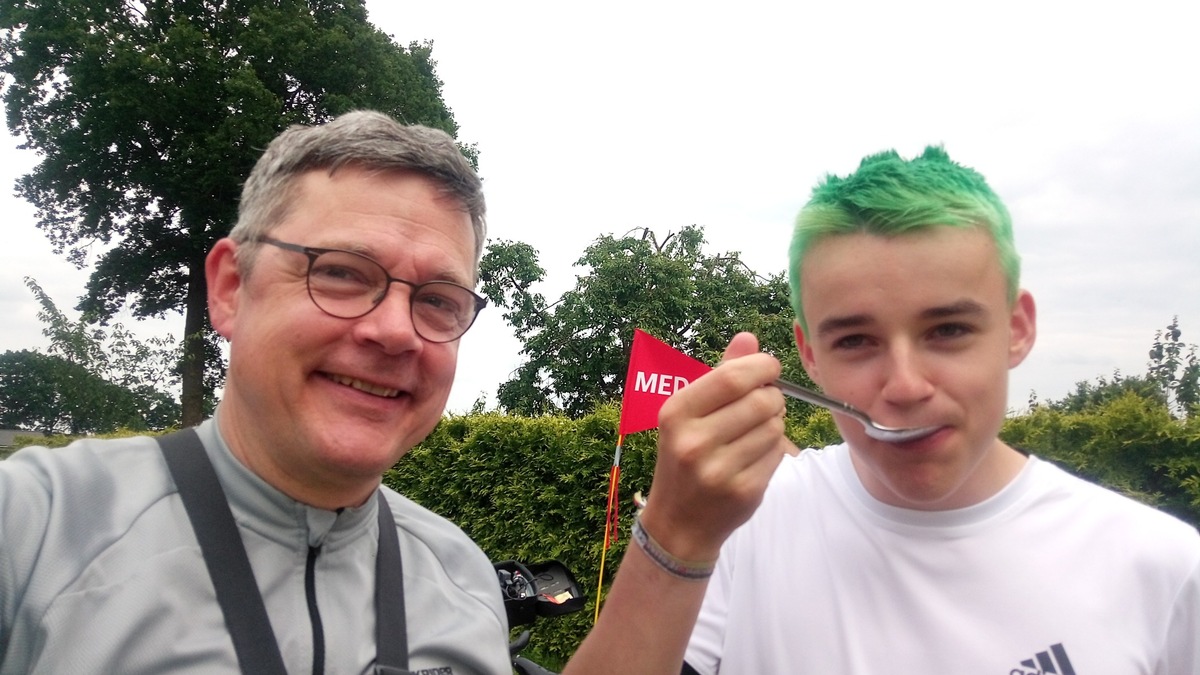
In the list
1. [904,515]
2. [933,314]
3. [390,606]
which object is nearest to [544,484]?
[390,606]

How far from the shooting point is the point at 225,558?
4.67ft

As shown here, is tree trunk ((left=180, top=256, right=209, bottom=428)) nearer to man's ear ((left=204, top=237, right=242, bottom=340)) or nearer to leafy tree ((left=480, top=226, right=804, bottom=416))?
leafy tree ((left=480, top=226, right=804, bottom=416))

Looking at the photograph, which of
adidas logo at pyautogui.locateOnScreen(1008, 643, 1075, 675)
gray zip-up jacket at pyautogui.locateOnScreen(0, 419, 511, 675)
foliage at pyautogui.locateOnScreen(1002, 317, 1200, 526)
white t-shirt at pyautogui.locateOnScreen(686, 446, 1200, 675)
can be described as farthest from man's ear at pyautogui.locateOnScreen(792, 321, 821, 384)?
foliage at pyautogui.locateOnScreen(1002, 317, 1200, 526)

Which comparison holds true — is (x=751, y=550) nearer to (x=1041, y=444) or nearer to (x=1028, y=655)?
(x=1028, y=655)

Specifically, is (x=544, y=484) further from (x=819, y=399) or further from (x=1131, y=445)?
(x=819, y=399)

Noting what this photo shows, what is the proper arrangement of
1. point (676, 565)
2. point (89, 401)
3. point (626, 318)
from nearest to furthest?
1. point (676, 565)
2. point (626, 318)
3. point (89, 401)

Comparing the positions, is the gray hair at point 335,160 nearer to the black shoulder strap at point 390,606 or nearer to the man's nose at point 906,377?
the black shoulder strap at point 390,606

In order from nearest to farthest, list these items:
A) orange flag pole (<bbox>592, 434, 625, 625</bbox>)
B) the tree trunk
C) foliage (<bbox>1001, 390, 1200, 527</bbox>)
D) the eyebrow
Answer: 1. the eyebrow
2. foliage (<bbox>1001, 390, 1200, 527</bbox>)
3. orange flag pole (<bbox>592, 434, 625, 625</bbox>)
4. the tree trunk

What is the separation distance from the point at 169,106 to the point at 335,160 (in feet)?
71.3

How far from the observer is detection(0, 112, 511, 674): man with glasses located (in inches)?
51.2

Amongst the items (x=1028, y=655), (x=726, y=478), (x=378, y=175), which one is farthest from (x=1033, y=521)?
(x=378, y=175)

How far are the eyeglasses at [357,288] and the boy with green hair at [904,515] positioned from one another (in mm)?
688

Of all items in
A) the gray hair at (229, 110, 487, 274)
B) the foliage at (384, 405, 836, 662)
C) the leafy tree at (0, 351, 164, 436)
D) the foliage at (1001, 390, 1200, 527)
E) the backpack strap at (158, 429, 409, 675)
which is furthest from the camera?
the leafy tree at (0, 351, 164, 436)

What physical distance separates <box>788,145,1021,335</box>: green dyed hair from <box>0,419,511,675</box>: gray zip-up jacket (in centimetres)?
110
